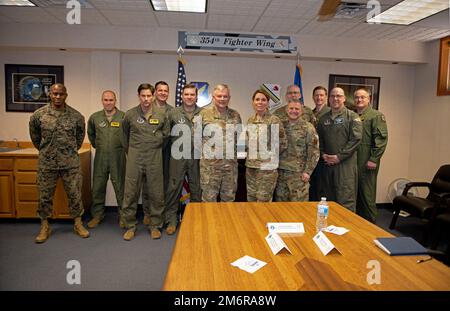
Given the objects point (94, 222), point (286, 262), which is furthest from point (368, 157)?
point (94, 222)

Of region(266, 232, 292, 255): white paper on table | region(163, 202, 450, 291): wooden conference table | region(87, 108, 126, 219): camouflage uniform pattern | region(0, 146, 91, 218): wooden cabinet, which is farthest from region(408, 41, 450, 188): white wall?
region(0, 146, 91, 218): wooden cabinet

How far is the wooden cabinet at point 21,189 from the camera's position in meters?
3.92

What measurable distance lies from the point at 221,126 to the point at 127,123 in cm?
108

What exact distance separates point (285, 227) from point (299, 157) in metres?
1.47

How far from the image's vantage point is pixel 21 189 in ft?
13.0

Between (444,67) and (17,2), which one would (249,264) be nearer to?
(17,2)

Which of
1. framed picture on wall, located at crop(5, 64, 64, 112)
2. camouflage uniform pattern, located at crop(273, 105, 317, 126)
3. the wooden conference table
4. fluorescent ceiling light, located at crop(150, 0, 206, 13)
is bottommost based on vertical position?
the wooden conference table

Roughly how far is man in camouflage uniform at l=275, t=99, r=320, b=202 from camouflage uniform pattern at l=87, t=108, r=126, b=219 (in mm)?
2059

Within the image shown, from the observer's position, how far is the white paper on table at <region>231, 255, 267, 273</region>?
4.32 feet

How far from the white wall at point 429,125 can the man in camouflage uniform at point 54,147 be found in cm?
482

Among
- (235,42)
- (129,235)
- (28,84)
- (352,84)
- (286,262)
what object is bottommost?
(129,235)

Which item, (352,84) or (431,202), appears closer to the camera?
(431,202)

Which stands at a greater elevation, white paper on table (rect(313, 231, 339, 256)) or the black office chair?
white paper on table (rect(313, 231, 339, 256))

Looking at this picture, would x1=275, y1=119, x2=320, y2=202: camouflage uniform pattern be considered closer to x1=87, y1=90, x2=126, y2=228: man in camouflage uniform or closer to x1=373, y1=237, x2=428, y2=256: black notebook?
x1=373, y1=237, x2=428, y2=256: black notebook
